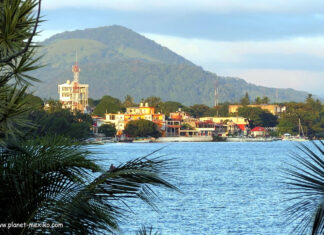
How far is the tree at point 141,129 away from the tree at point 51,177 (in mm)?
175964

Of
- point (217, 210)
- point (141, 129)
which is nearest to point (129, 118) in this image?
point (141, 129)

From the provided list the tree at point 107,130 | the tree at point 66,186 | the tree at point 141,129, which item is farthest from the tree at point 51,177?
the tree at point 141,129

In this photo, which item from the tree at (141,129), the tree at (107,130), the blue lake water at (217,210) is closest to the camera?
the blue lake water at (217,210)

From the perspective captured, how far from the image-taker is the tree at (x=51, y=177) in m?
5.27

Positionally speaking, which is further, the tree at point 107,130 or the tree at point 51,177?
the tree at point 107,130

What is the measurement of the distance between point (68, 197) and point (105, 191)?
281 millimetres

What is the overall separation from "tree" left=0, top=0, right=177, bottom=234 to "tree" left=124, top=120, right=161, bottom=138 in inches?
6928

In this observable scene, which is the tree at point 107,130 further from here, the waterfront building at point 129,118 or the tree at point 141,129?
the waterfront building at point 129,118

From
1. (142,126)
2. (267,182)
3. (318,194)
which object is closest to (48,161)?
(318,194)

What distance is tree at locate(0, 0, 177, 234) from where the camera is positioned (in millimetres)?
5270

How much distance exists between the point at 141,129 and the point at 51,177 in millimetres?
179956

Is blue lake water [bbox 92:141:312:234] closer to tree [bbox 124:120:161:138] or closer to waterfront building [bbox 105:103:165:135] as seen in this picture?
tree [bbox 124:120:161:138]

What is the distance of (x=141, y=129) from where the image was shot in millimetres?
185625

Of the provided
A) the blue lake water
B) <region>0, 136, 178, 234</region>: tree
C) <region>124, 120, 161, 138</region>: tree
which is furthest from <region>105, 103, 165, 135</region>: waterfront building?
<region>0, 136, 178, 234</region>: tree
